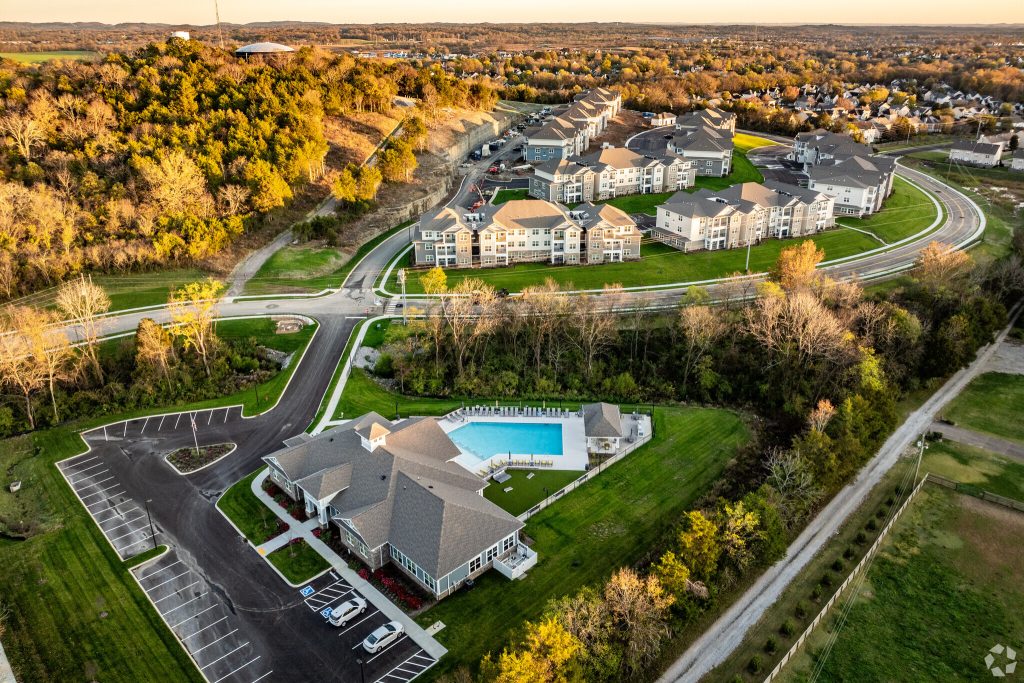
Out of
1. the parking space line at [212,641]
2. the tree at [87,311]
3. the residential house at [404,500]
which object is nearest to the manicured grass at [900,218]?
the residential house at [404,500]

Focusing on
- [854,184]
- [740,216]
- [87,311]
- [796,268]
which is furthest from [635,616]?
[854,184]

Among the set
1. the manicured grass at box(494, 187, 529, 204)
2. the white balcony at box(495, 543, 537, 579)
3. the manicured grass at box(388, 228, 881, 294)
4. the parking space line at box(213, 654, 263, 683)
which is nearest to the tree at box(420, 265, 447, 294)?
the manicured grass at box(388, 228, 881, 294)

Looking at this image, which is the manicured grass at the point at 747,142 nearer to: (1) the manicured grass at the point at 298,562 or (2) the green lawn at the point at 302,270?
(2) the green lawn at the point at 302,270

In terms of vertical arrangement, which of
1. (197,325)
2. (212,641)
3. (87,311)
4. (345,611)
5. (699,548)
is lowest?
(212,641)

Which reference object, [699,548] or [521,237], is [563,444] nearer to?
[699,548]

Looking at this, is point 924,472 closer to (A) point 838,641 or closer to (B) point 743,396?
(B) point 743,396

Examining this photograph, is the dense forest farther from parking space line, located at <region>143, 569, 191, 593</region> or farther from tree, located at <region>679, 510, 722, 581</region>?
tree, located at <region>679, 510, 722, 581</region>
